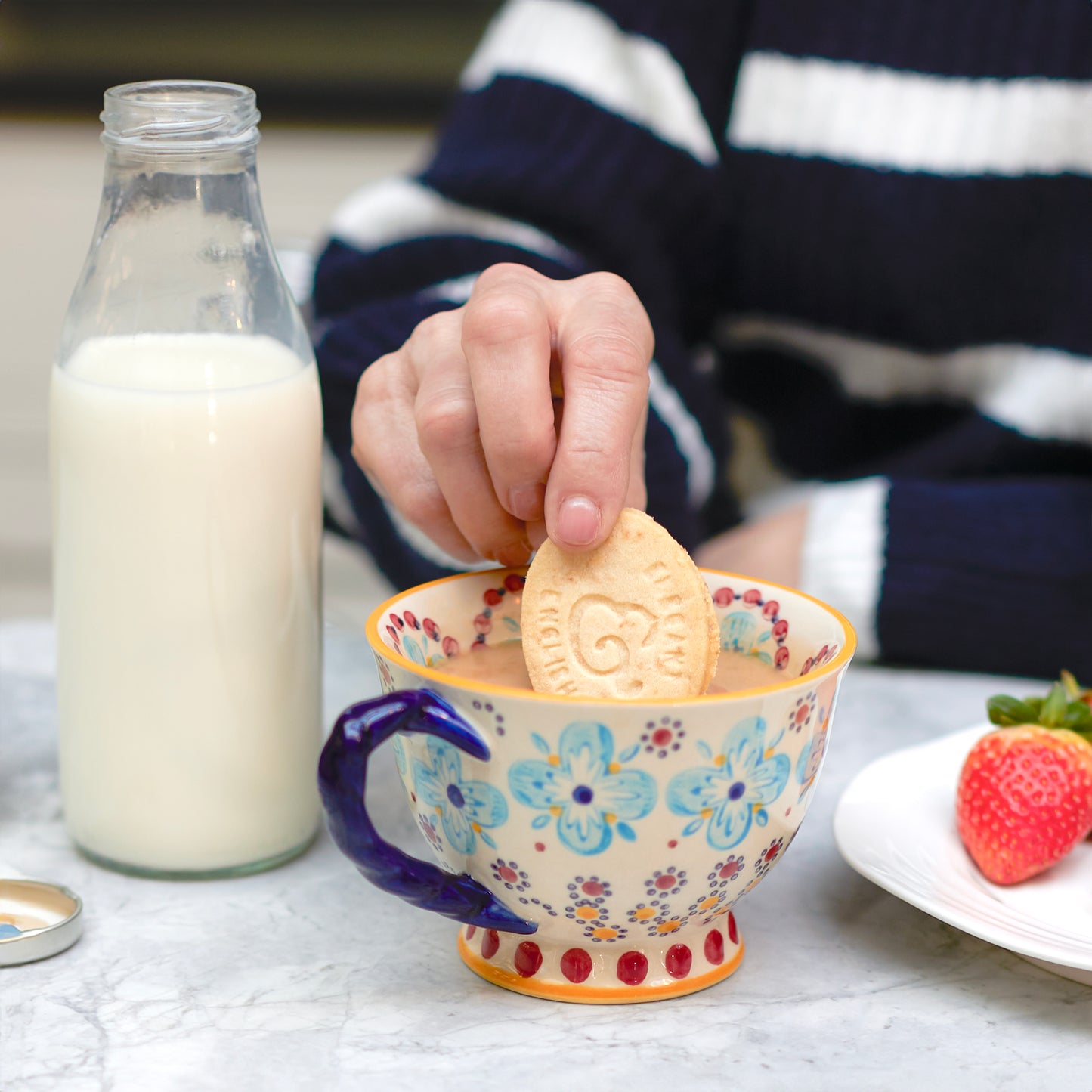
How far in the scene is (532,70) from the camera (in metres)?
1.04

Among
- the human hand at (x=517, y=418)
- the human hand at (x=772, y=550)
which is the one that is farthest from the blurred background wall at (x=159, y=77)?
the human hand at (x=517, y=418)

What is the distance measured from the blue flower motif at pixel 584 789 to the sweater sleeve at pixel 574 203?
459mm

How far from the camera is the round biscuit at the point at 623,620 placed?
46 centimetres

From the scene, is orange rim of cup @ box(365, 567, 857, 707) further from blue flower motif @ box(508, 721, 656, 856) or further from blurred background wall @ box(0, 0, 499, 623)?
blurred background wall @ box(0, 0, 499, 623)

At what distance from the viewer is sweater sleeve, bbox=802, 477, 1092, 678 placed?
2.91 ft

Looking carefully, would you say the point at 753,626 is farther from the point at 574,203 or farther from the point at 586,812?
the point at 574,203

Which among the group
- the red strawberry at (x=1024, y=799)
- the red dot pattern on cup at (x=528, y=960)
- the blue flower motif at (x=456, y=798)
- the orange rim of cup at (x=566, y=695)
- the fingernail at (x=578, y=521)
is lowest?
the red dot pattern on cup at (x=528, y=960)

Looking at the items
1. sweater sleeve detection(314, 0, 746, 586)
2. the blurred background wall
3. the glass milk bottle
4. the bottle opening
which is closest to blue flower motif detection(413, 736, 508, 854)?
the glass milk bottle

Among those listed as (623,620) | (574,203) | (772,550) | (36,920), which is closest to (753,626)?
(623,620)

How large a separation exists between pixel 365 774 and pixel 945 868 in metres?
0.24

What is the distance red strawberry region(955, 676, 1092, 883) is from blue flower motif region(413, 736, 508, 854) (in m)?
0.20

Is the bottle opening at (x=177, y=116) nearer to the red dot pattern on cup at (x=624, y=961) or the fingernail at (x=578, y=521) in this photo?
the fingernail at (x=578, y=521)

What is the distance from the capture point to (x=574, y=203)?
985 mm

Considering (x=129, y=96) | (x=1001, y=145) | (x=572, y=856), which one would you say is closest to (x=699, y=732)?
(x=572, y=856)
